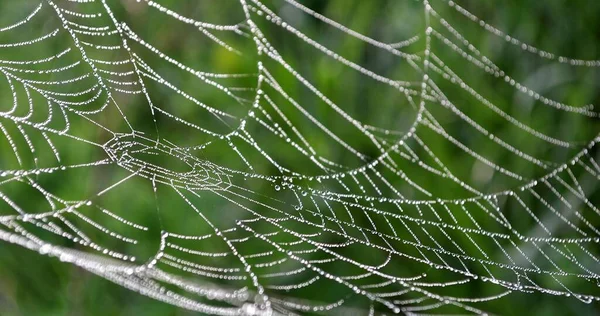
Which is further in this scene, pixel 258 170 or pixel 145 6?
pixel 145 6

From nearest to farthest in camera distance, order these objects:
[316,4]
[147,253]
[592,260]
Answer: [592,260], [147,253], [316,4]

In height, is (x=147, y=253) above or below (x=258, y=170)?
below

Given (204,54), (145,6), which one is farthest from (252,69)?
(145,6)

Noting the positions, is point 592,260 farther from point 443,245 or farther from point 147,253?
point 147,253

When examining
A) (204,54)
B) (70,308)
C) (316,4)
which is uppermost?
(316,4)

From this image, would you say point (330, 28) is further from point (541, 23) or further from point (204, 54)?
point (541, 23)

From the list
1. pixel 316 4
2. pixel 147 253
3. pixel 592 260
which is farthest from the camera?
pixel 316 4
